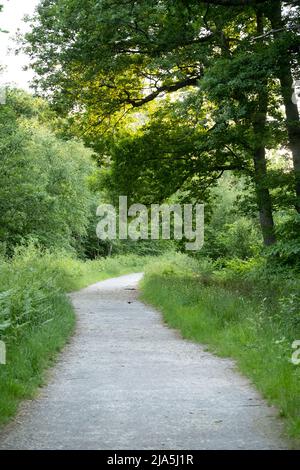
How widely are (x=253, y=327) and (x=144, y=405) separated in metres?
3.83

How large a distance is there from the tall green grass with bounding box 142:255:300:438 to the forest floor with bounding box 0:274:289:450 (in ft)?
0.71

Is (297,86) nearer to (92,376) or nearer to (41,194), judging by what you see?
→ (92,376)

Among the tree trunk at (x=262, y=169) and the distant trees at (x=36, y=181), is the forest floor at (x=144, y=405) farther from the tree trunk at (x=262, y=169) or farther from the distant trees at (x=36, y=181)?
the distant trees at (x=36, y=181)

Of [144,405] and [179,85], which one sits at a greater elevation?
[179,85]

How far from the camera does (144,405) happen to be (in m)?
7.06

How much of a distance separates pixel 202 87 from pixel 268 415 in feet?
24.5

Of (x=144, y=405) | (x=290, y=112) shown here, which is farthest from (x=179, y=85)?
(x=144, y=405)

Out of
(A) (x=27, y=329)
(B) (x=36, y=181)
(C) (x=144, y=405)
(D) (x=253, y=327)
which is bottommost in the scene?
(C) (x=144, y=405)

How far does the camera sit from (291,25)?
38.6 ft

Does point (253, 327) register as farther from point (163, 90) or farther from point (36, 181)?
point (36, 181)

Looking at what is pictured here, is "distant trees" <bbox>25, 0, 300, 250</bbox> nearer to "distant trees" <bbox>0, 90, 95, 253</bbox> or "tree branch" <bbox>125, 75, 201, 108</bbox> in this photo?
"tree branch" <bbox>125, 75, 201, 108</bbox>

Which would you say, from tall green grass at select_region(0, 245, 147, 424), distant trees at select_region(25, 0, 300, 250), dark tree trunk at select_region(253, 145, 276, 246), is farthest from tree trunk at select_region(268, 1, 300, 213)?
tall green grass at select_region(0, 245, 147, 424)

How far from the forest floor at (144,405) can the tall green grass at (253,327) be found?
22 cm

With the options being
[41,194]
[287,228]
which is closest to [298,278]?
[287,228]
